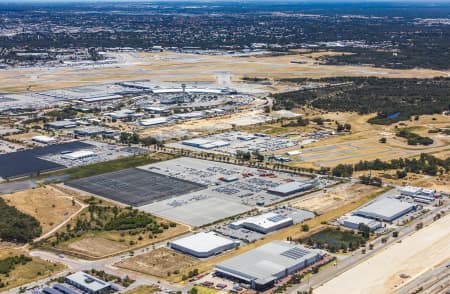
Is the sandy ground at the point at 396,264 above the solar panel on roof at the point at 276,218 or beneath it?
beneath

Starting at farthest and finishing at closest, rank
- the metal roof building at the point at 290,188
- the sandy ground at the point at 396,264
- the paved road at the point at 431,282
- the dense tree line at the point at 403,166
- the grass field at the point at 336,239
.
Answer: the dense tree line at the point at 403,166 → the metal roof building at the point at 290,188 → the grass field at the point at 336,239 → the sandy ground at the point at 396,264 → the paved road at the point at 431,282

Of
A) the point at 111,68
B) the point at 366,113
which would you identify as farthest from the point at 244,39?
the point at 366,113

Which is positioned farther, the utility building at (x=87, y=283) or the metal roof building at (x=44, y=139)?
the metal roof building at (x=44, y=139)

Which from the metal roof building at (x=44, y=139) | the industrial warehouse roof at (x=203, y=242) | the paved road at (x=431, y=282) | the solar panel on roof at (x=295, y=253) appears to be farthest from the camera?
the metal roof building at (x=44, y=139)

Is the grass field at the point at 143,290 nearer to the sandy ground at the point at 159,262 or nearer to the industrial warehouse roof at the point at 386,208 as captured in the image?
the sandy ground at the point at 159,262

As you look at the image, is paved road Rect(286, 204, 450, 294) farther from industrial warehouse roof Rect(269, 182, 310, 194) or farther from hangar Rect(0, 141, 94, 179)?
hangar Rect(0, 141, 94, 179)

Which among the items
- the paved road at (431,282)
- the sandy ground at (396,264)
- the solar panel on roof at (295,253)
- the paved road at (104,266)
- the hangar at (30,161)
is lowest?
the hangar at (30,161)

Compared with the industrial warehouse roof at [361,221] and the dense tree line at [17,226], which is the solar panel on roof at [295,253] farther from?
the dense tree line at [17,226]

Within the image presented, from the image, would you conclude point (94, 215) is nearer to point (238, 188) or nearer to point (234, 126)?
point (238, 188)

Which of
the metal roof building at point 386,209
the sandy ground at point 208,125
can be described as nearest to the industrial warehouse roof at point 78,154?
the sandy ground at point 208,125
